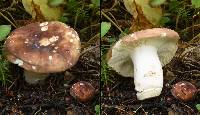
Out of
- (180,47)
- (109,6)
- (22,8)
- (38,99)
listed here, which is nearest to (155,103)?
(180,47)

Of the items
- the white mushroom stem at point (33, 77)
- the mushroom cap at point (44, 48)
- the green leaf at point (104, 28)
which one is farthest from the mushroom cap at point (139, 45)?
the white mushroom stem at point (33, 77)

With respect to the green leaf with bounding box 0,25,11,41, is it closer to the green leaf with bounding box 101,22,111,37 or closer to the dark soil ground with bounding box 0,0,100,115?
the dark soil ground with bounding box 0,0,100,115

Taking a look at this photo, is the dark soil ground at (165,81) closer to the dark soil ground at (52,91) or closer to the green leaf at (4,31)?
the dark soil ground at (52,91)

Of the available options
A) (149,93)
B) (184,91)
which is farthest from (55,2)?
(184,91)

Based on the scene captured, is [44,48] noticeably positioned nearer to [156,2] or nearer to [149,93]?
[149,93]

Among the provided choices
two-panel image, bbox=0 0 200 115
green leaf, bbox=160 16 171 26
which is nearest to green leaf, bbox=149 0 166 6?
two-panel image, bbox=0 0 200 115

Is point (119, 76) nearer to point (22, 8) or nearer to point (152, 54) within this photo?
point (152, 54)
